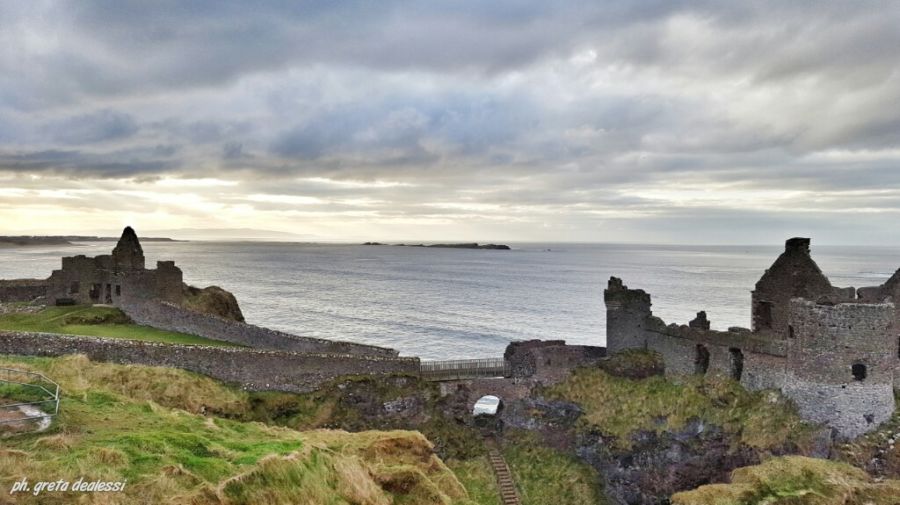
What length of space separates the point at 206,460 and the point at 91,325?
25538 millimetres

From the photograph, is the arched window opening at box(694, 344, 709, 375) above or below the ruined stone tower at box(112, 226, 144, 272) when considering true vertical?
below

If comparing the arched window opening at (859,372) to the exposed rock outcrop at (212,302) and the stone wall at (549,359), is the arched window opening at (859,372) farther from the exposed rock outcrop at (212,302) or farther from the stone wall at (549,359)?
the exposed rock outcrop at (212,302)

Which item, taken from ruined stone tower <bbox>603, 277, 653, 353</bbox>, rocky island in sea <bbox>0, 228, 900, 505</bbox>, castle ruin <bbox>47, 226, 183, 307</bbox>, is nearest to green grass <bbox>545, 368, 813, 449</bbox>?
rocky island in sea <bbox>0, 228, 900, 505</bbox>

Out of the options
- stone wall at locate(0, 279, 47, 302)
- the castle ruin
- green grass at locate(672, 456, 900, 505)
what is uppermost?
the castle ruin

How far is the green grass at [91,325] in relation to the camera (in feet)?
98.3

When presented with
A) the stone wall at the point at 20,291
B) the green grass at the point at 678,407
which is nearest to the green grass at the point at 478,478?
the green grass at the point at 678,407

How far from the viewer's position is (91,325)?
31953 mm

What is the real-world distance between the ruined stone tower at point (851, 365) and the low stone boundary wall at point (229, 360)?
1719 cm

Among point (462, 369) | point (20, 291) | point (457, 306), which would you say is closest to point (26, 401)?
point (462, 369)

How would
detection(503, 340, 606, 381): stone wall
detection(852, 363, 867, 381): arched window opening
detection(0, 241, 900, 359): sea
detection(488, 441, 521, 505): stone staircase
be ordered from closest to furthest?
detection(852, 363, 867, 381): arched window opening, detection(488, 441, 521, 505): stone staircase, detection(503, 340, 606, 381): stone wall, detection(0, 241, 900, 359): sea

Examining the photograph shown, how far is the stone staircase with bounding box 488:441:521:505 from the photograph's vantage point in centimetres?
2502

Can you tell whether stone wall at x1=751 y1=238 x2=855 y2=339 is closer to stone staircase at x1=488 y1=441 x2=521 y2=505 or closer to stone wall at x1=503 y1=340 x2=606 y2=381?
stone wall at x1=503 y1=340 x2=606 y2=381

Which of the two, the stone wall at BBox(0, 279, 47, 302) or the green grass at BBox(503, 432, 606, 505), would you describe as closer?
the green grass at BBox(503, 432, 606, 505)

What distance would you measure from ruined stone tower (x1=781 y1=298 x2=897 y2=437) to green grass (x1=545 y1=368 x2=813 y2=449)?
4.08ft
